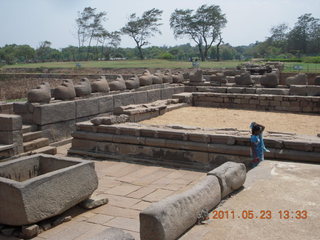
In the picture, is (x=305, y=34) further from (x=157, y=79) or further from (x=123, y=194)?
(x=123, y=194)

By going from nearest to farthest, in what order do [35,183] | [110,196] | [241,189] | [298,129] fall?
1. [35,183]
2. [241,189]
3. [110,196]
4. [298,129]

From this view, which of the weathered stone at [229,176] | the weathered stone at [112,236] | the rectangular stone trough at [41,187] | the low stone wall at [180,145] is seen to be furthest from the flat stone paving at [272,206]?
the rectangular stone trough at [41,187]

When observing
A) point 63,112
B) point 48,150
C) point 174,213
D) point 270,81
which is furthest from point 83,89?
point 174,213

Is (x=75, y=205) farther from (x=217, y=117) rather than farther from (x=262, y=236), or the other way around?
(x=217, y=117)

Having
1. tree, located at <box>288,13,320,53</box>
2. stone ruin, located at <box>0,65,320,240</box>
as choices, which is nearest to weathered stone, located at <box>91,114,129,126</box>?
stone ruin, located at <box>0,65,320,240</box>

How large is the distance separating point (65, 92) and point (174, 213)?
754cm

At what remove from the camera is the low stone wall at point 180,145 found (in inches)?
270

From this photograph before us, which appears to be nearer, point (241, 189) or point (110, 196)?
point (241, 189)

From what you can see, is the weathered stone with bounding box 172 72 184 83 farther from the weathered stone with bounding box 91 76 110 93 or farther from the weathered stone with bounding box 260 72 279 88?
the weathered stone with bounding box 91 76 110 93

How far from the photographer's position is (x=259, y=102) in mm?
13203

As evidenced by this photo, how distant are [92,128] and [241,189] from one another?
495cm

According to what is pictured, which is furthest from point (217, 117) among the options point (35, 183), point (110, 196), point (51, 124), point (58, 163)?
point (35, 183)

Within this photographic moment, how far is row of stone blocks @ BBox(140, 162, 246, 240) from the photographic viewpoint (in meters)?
3.38

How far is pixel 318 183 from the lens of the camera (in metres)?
4.89
